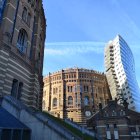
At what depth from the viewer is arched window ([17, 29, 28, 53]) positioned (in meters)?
26.0

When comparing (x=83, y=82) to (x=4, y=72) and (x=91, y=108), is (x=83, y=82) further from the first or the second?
(x=4, y=72)

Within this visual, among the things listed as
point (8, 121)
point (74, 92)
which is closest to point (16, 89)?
point (8, 121)

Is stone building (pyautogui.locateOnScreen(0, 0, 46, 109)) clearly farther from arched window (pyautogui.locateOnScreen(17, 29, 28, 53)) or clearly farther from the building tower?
the building tower

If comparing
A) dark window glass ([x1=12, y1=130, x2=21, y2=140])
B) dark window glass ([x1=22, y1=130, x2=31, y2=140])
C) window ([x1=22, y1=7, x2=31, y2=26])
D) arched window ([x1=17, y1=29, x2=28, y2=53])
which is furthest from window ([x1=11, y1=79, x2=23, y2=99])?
window ([x1=22, y1=7, x2=31, y2=26])

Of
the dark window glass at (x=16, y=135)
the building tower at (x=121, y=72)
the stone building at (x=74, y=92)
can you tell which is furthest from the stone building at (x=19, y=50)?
the building tower at (x=121, y=72)

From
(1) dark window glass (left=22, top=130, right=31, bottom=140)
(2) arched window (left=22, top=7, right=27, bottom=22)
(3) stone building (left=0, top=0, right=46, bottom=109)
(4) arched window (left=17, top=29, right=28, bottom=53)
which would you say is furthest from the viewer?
(2) arched window (left=22, top=7, right=27, bottom=22)

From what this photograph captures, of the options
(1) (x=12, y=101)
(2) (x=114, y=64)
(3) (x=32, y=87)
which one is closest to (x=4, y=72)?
(1) (x=12, y=101)

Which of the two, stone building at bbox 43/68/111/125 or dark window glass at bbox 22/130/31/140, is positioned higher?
stone building at bbox 43/68/111/125

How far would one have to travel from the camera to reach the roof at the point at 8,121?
574 inches

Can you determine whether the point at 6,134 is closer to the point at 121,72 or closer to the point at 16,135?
the point at 16,135

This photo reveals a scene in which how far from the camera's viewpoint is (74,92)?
206 ft

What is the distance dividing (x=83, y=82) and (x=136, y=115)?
83.9 feet

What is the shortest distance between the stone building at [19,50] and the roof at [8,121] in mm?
3369

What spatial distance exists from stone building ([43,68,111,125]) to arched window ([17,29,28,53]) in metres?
36.6
